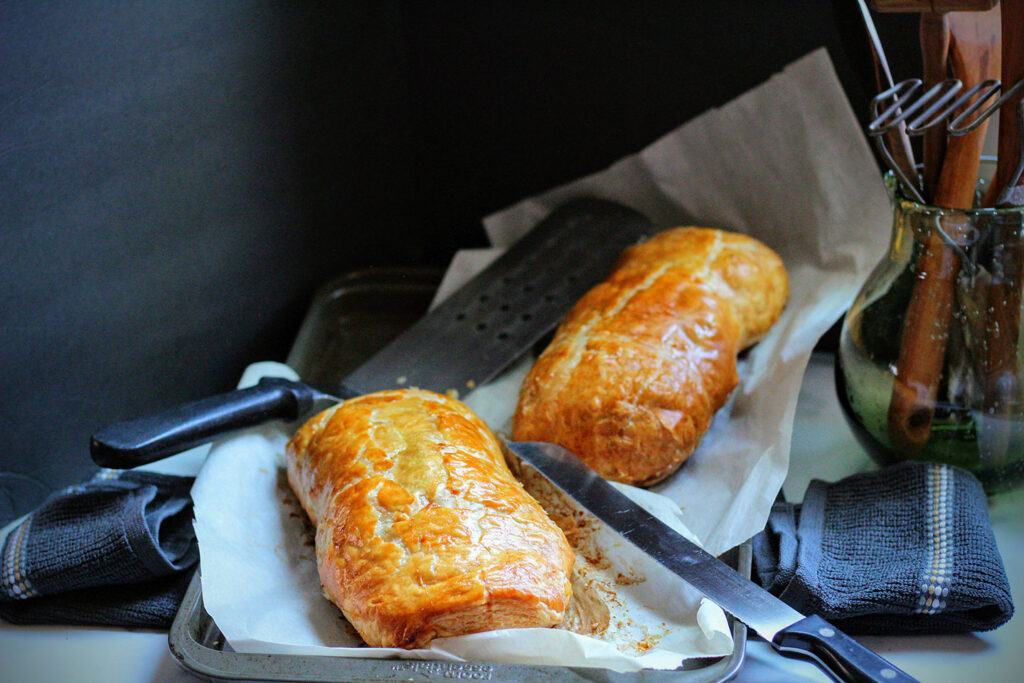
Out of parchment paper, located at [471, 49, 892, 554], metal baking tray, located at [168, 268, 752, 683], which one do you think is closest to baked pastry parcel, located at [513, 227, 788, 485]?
parchment paper, located at [471, 49, 892, 554]

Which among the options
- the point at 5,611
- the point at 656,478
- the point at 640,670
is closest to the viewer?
the point at 640,670

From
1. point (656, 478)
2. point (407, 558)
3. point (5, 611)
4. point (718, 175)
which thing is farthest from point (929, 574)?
point (5, 611)

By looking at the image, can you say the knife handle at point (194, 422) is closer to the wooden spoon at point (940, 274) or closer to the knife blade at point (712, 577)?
the knife blade at point (712, 577)

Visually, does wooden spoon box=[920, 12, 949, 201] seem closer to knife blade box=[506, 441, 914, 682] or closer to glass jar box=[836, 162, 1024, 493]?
glass jar box=[836, 162, 1024, 493]

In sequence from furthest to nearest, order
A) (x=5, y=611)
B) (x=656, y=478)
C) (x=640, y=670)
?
(x=656, y=478)
(x=5, y=611)
(x=640, y=670)

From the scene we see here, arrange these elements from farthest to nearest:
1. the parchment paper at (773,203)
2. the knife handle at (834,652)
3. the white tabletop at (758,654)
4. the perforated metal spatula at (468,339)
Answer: the parchment paper at (773,203), the perforated metal spatula at (468,339), the white tabletop at (758,654), the knife handle at (834,652)

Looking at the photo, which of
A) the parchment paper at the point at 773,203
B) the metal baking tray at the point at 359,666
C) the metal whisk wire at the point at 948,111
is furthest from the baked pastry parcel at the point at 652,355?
the metal whisk wire at the point at 948,111

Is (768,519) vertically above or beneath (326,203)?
beneath

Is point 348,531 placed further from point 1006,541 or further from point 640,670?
point 1006,541

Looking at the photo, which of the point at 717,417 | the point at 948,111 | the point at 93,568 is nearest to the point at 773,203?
the point at 717,417
